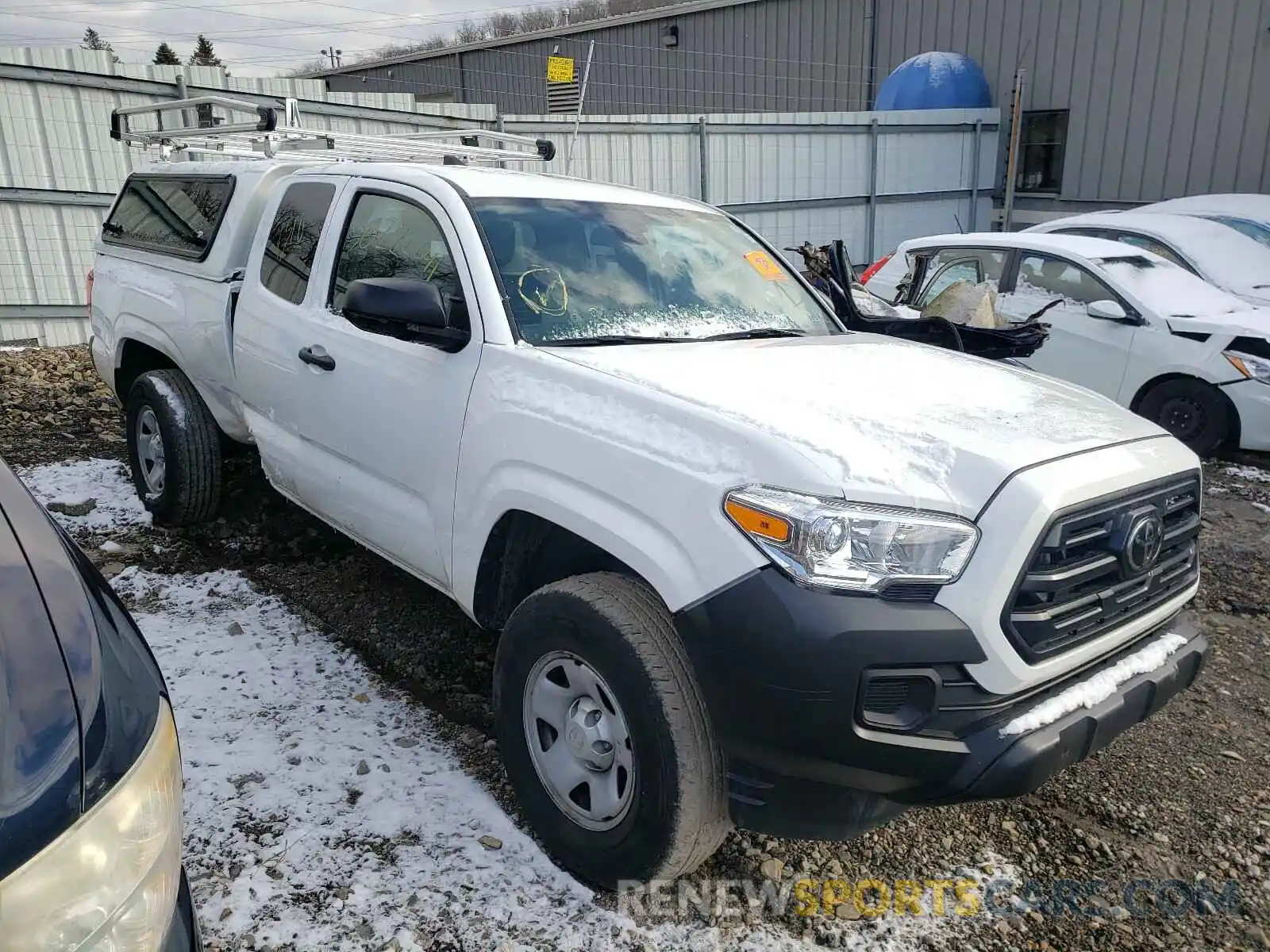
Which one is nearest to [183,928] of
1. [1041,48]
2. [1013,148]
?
[1013,148]

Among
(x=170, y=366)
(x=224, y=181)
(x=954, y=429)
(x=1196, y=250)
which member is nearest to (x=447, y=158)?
(x=224, y=181)

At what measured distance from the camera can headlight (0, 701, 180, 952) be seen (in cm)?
115

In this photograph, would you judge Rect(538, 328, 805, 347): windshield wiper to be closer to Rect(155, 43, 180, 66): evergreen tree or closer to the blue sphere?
the blue sphere

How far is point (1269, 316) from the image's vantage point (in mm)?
6898

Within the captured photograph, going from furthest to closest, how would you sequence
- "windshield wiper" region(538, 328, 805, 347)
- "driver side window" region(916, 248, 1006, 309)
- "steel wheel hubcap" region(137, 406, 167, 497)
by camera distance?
"driver side window" region(916, 248, 1006, 309)
"steel wheel hubcap" region(137, 406, 167, 497)
"windshield wiper" region(538, 328, 805, 347)

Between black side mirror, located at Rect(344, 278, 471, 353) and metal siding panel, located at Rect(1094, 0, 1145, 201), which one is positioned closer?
black side mirror, located at Rect(344, 278, 471, 353)

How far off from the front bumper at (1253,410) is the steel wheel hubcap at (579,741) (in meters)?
5.94

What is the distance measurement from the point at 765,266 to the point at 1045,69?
16145 mm

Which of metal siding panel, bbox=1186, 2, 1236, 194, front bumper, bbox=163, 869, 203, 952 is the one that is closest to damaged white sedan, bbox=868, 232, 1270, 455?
front bumper, bbox=163, 869, 203, 952

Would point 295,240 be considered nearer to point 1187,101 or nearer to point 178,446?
point 178,446

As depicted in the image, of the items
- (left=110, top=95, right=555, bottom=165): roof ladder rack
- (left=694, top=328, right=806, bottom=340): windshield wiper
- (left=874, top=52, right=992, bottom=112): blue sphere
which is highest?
(left=874, top=52, right=992, bottom=112): blue sphere

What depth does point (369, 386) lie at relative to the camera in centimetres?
328

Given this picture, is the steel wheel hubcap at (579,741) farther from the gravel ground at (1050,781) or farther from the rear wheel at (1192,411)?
the rear wheel at (1192,411)

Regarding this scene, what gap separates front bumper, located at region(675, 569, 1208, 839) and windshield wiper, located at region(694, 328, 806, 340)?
1.34 meters
